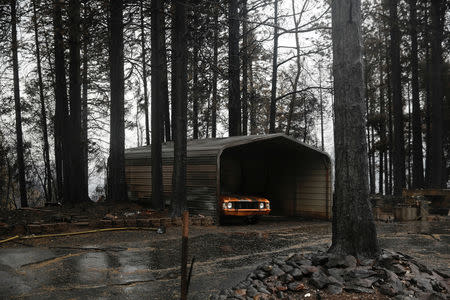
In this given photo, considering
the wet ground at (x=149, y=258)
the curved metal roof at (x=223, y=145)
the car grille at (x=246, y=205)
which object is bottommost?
the wet ground at (x=149, y=258)

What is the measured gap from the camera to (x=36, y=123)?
3056 cm

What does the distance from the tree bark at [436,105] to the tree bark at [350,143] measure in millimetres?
15922

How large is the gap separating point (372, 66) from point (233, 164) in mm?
16289

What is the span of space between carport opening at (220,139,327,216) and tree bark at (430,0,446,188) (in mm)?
7122

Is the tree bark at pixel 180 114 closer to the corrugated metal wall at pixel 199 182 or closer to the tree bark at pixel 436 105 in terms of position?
the corrugated metal wall at pixel 199 182

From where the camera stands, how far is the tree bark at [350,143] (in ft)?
21.2

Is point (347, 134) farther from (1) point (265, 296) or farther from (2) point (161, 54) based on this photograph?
(2) point (161, 54)

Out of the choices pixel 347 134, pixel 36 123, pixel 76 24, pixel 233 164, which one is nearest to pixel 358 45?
pixel 347 134

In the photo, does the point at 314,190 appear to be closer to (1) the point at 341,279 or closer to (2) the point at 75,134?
(2) the point at 75,134

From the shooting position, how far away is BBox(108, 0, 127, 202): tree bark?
1505cm

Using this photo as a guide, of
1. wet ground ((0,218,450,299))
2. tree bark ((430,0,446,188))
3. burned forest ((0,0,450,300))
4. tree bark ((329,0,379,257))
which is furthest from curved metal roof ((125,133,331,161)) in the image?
tree bark ((329,0,379,257))

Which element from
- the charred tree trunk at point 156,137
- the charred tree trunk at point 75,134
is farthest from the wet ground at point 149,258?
the charred tree trunk at point 75,134

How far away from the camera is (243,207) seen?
14.5 meters

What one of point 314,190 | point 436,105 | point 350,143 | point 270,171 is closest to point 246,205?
point 314,190
